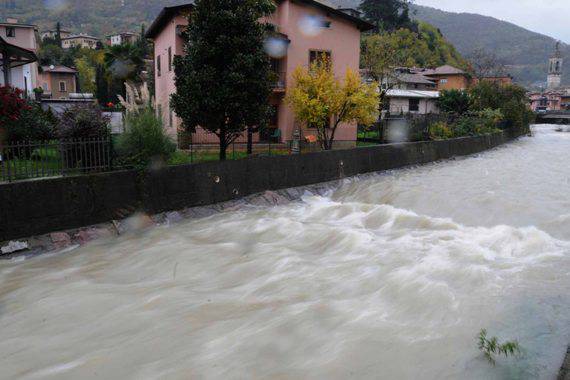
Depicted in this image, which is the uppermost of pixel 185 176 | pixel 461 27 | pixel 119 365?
pixel 461 27

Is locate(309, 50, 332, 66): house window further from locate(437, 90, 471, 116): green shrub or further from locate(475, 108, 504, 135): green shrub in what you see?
locate(437, 90, 471, 116): green shrub

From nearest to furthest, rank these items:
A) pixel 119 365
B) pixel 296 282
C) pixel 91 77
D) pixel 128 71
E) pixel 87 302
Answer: pixel 119 365
pixel 87 302
pixel 296 282
pixel 128 71
pixel 91 77

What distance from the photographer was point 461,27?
7293 inches

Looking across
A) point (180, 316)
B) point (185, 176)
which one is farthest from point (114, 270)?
point (185, 176)

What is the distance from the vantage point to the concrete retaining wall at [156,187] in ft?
38.0

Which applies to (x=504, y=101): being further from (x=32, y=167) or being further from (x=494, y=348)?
(x=494, y=348)

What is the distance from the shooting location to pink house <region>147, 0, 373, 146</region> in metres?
25.5

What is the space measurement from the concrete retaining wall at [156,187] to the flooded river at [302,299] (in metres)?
0.98

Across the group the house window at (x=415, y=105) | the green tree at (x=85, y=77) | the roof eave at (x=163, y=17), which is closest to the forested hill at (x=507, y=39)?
the house window at (x=415, y=105)

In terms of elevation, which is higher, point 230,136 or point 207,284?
point 230,136

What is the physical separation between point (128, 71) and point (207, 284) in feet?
122

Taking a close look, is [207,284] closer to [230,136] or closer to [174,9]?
[230,136]

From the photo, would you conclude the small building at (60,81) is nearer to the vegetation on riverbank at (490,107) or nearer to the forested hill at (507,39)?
the vegetation on riverbank at (490,107)

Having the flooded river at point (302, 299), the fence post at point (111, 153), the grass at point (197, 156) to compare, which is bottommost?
the flooded river at point (302, 299)
